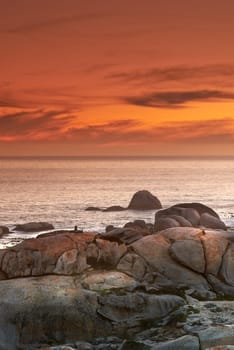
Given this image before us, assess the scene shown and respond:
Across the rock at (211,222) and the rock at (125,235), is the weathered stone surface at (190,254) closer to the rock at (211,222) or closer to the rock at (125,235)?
the rock at (125,235)

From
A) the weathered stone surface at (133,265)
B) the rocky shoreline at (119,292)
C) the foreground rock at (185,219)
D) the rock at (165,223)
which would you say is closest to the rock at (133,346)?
the rocky shoreline at (119,292)

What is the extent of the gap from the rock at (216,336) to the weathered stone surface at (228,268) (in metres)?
6.20

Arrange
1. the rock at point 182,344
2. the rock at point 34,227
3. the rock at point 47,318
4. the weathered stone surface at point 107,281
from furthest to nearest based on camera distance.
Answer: the rock at point 34,227
the weathered stone surface at point 107,281
the rock at point 47,318
the rock at point 182,344

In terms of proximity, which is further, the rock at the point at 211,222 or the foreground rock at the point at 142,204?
the foreground rock at the point at 142,204

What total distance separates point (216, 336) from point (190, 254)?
7.21m

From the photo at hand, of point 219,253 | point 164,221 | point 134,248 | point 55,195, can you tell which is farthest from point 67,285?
point 55,195

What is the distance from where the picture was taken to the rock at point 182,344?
18389 mm

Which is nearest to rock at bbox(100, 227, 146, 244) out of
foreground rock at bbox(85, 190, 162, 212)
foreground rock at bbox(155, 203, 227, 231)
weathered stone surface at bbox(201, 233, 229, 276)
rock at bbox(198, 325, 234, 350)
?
weathered stone surface at bbox(201, 233, 229, 276)

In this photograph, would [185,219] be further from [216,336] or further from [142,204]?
[216,336]

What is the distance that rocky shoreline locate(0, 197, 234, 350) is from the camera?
21.1 m

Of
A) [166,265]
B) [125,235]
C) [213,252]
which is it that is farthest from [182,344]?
[125,235]

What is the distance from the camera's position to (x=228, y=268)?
25625 millimetres

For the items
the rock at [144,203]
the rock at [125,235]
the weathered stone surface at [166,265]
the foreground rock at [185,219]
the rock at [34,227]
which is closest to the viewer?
the weathered stone surface at [166,265]

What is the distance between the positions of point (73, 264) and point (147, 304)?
4.01 meters
